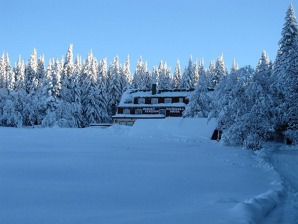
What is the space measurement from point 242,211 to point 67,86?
179 ft

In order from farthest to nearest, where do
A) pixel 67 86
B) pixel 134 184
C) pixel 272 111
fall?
pixel 67 86, pixel 272 111, pixel 134 184

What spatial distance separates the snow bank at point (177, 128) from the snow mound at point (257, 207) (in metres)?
21.4

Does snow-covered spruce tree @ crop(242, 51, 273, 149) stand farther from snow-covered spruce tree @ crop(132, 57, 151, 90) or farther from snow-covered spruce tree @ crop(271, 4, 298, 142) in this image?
snow-covered spruce tree @ crop(132, 57, 151, 90)

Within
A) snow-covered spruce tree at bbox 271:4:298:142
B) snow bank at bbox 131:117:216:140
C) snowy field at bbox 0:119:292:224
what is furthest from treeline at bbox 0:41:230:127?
snowy field at bbox 0:119:292:224

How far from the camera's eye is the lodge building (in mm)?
58438

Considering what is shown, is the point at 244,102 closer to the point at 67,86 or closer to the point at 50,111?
the point at 50,111

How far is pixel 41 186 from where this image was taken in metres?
7.71

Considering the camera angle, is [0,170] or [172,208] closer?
[172,208]

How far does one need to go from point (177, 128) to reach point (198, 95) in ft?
54.8

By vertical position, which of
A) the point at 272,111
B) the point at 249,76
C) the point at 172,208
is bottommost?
the point at 172,208

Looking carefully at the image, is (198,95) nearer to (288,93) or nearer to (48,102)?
(288,93)

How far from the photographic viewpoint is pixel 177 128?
109ft

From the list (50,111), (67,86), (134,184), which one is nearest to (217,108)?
(134,184)

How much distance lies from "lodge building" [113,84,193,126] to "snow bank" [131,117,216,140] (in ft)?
72.4
